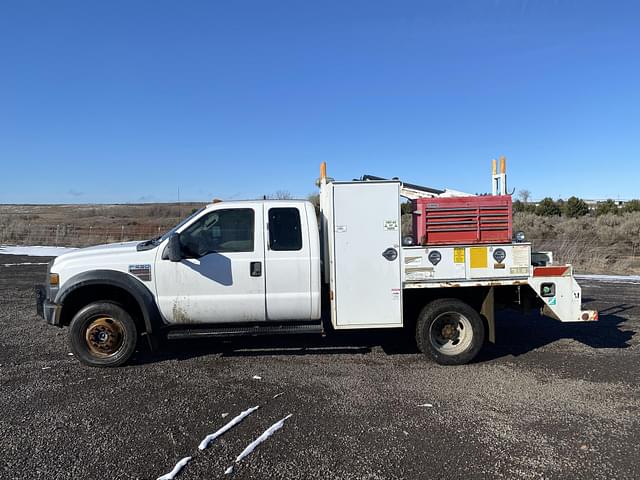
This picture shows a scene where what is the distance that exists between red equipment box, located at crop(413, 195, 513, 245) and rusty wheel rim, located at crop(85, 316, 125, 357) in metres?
3.92

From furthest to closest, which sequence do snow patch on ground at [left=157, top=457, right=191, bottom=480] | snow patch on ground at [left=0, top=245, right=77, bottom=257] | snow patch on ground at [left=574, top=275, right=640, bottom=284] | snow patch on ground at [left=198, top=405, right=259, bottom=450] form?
snow patch on ground at [left=0, top=245, right=77, bottom=257] < snow patch on ground at [left=574, top=275, right=640, bottom=284] < snow patch on ground at [left=198, top=405, right=259, bottom=450] < snow patch on ground at [left=157, top=457, right=191, bottom=480]

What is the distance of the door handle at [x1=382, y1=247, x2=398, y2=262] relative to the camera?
5.66 meters

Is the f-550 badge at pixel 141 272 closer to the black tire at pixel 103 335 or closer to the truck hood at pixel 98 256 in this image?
the truck hood at pixel 98 256

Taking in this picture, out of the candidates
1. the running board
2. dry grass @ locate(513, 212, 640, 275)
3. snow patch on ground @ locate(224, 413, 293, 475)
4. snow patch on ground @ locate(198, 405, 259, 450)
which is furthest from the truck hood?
dry grass @ locate(513, 212, 640, 275)

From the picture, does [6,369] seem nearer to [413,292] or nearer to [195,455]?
[195,455]

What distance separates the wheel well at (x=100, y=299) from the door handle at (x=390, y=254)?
314 cm

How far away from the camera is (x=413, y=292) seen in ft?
19.6

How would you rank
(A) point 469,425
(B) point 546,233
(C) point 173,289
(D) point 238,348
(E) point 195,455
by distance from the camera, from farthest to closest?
(B) point 546,233 < (D) point 238,348 < (C) point 173,289 < (A) point 469,425 < (E) point 195,455

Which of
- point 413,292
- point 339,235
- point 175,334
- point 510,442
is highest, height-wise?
point 339,235

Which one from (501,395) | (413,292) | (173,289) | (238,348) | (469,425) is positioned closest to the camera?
(469,425)

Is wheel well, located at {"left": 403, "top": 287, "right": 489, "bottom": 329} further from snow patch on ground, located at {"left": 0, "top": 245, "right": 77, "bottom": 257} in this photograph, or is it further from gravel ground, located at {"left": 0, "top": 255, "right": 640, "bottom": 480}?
snow patch on ground, located at {"left": 0, "top": 245, "right": 77, "bottom": 257}

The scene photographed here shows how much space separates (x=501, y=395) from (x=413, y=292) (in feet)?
5.34

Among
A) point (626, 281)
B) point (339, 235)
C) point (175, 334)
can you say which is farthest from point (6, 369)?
point (626, 281)

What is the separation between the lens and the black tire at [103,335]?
18.4ft
